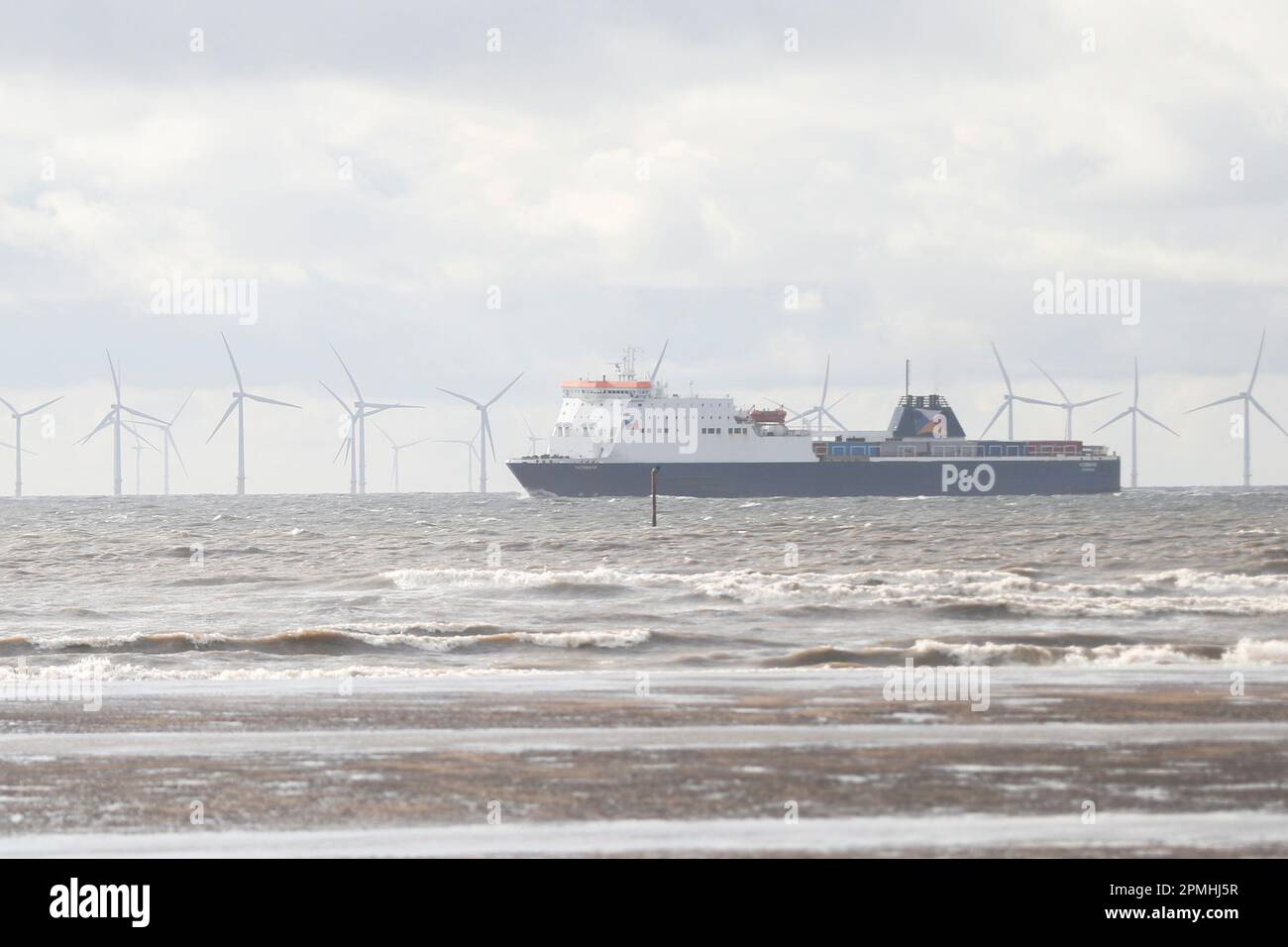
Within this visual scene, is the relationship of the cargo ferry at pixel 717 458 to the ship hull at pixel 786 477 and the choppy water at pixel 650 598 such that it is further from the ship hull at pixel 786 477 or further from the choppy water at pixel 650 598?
the choppy water at pixel 650 598

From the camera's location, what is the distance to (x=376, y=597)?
3931cm

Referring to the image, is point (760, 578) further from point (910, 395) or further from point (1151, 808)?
point (910, 395)

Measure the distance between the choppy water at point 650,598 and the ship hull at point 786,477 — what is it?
57.7 metres

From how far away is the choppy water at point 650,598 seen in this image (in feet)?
83.1

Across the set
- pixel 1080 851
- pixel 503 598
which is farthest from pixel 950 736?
pixel 503 598

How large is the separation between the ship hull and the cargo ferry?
0.28 feet

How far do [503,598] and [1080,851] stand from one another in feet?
96.2

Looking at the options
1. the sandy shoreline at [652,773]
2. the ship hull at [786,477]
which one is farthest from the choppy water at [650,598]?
the ship hull at [786,477]

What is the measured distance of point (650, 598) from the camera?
125ft

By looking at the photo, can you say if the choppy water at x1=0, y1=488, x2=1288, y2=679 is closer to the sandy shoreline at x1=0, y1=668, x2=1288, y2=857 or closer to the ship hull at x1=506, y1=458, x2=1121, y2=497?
the sandy shoreline at x1=0, y1=668, x2=1288, y2=857

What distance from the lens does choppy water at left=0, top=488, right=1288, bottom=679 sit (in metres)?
25.3

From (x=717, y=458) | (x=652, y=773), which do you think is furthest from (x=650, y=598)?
(x=717, y=458)

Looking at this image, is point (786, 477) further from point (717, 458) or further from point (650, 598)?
point (650, 598)

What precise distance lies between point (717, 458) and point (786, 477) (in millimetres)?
6321
